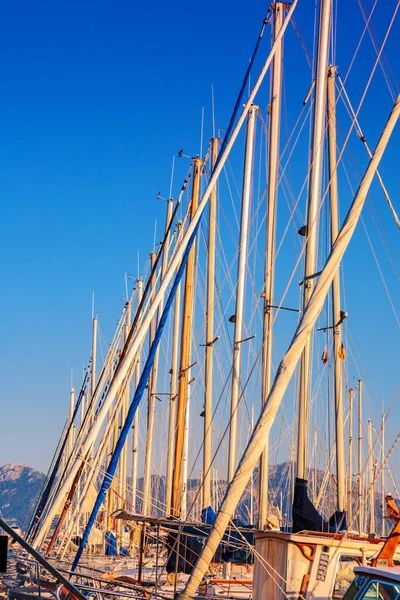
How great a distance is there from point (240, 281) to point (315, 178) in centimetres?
778

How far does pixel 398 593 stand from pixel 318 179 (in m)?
11.6

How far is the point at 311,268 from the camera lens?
824 inches

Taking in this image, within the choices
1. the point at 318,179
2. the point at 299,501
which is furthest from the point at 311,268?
the point at 299,501

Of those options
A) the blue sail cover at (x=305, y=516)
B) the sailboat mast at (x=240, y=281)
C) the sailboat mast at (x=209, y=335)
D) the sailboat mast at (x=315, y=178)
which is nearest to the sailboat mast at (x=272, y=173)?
the sailboat mast at (x=240, y=281)

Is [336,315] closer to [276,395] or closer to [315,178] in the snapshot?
[315,178]

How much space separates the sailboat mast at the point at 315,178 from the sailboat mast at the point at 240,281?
5822 mm

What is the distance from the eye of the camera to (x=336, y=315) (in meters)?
23.5

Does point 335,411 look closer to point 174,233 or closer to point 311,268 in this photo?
point 311,268

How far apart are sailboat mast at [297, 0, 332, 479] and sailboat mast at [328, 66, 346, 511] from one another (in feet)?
5.38

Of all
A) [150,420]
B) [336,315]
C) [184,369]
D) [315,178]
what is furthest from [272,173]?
[150,420]

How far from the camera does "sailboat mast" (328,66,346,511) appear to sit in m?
22.4

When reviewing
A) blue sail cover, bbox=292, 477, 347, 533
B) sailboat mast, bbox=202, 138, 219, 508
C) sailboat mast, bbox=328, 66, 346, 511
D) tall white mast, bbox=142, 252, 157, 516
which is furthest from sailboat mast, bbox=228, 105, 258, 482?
tall white mast, bbox=142, 252, 157, 516

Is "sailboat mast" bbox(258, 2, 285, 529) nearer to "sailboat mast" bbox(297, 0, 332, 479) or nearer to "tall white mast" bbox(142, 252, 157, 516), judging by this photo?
"sailboat mast" bbox(297, 0, 332, 479)

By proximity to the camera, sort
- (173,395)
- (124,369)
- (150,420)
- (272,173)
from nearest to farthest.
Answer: (124,369) < (272,173) < (173,395) < (150,420)
